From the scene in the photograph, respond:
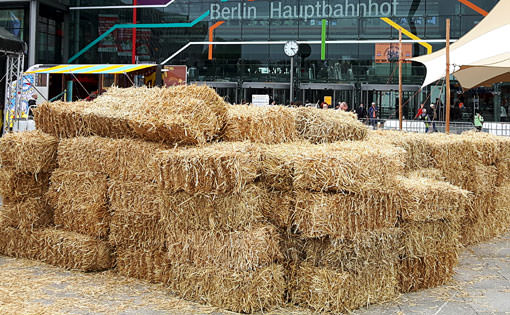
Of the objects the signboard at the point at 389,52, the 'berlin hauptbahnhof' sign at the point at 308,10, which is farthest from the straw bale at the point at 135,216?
the 'berlin hauptbahnhof' sign at the point at 308,10

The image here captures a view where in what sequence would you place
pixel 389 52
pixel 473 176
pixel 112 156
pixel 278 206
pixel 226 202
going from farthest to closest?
pixel 389 52 < pixel 473 176 < pixel 112 156 < pixel 278 206 < pixel 226 202

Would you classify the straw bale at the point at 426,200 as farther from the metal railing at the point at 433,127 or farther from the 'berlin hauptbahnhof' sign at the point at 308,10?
the 'berlin hauptbahnhof' sign at the point at 308,10

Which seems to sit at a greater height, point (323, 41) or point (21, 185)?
point (323, 41)

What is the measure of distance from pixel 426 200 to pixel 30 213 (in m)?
4.81

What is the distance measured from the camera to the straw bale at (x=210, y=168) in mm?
4934

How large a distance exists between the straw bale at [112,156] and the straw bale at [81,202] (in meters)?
0.11

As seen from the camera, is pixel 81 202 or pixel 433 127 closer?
pixel 81 202

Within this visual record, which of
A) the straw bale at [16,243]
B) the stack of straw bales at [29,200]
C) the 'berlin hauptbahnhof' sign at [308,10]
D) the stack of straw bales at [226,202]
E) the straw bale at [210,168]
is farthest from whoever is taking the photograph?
the 'berlin hauptbahnhof' sign at [308,10]

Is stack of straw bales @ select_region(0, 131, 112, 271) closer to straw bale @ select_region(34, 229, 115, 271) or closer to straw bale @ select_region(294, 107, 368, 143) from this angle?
straw bale @ select_region(34, 229, 115, 271)

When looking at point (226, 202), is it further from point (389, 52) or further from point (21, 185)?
point (389, 52)

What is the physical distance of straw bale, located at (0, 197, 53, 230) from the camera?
6.85 m

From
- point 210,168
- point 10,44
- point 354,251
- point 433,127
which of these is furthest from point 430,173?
point 433,127

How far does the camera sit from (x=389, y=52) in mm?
29953

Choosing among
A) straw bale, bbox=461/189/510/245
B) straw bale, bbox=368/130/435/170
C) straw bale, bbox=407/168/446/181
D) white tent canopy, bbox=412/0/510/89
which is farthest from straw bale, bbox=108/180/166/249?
white tent canopy, bbox=412/0/510/89
